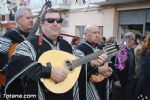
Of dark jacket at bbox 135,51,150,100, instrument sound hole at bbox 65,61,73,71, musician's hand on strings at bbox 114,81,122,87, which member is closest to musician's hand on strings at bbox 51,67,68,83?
instrument sound hole at bbox 65,61,73,71

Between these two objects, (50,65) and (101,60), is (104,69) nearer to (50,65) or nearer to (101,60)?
(101,60)

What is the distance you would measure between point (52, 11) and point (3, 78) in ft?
5.28

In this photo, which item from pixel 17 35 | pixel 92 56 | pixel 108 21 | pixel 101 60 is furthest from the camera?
pixel 108 21

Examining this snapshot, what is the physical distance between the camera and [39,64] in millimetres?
3764

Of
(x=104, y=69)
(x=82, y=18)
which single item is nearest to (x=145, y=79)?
(x=104, y=69)

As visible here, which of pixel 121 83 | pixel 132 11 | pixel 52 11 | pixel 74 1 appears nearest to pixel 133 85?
pixel 121 83

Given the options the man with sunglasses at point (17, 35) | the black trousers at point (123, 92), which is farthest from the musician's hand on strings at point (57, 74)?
the black trousers at point (123, 92)

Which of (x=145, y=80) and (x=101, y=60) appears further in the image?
(x=145, y=80)

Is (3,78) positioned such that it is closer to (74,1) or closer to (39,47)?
(39,47)

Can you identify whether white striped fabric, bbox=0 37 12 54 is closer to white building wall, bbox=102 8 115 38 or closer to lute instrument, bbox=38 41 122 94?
lute instrument, bbox=38 41 122 94

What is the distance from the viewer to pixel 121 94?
25.6 ft

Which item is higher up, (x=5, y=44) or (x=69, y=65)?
(x=5, y=44)

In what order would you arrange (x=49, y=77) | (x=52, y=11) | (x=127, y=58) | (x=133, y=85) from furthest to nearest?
(x=127, y=58) < (x=133, y=85) < (x=52, y=11) < (x=49, y=77)

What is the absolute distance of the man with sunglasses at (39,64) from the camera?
12.3 ft
